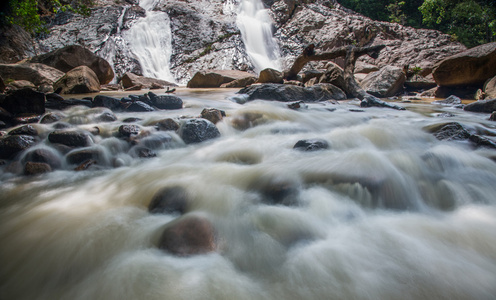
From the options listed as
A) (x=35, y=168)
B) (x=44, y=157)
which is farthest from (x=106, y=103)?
(x=35, y=168)

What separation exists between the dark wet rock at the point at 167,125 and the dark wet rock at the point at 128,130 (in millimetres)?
357

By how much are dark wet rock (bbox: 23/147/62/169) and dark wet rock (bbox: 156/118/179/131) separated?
1404 millimetres

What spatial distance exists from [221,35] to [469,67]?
1403 centimetres

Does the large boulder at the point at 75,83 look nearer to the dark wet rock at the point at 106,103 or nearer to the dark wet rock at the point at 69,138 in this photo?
the dark wet rock at the point at 106,103

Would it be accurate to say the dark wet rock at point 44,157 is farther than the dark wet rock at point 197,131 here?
No

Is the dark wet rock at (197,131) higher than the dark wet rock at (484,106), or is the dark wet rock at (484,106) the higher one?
the dark wet rock at (197,131)

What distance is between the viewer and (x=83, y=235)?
1.64m

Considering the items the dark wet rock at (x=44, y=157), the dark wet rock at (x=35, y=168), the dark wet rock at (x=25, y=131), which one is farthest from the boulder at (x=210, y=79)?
the dark wet rock at (x=35, y=168)

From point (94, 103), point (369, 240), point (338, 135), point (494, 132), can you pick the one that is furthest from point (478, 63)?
point (94, 103)

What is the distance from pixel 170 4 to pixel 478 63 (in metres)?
19.4

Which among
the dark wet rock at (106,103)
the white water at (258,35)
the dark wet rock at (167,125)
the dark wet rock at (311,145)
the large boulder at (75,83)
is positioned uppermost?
the white water at (258,35)

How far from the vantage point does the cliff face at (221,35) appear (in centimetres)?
1459

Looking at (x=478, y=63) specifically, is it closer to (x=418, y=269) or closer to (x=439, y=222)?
(x=439, y=222)

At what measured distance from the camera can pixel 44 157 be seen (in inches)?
111
